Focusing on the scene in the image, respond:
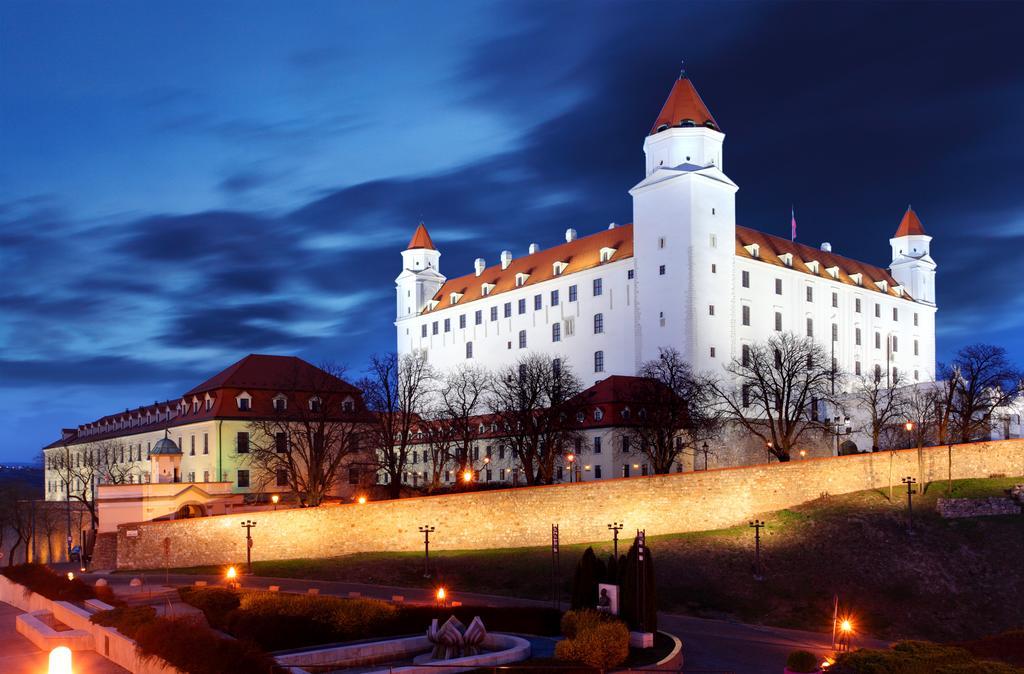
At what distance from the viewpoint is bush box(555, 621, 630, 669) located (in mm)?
23312

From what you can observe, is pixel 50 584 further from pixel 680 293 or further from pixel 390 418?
pixel 680 293

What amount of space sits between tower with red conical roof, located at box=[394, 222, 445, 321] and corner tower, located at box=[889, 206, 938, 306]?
45.0 meters

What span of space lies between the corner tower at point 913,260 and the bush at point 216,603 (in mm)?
86559

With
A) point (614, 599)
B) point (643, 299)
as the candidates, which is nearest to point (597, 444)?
point (643, 299)

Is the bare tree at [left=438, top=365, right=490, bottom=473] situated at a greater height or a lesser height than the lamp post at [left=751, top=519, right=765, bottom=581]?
greater

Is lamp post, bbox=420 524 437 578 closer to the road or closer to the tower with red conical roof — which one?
the road

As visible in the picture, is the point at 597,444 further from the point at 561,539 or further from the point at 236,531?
the point at 236,531

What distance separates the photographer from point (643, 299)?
258 feet

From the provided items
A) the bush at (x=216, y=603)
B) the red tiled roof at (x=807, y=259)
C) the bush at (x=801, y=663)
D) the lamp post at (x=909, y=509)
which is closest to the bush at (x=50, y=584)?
→ the bush at (x=216, y=603)

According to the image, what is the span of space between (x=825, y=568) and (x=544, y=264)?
173 ft

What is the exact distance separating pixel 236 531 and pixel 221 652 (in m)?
30.6

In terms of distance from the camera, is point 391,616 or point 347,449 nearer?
point 391,616

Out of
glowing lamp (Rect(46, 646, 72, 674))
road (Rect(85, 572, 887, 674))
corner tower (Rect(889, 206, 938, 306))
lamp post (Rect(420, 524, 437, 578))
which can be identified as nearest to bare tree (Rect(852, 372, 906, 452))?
corner tower (Rect(889, 206, 938, 306))

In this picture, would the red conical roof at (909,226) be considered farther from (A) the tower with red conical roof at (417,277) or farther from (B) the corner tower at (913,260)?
(A) the tower with red conical roof at (417,277)
